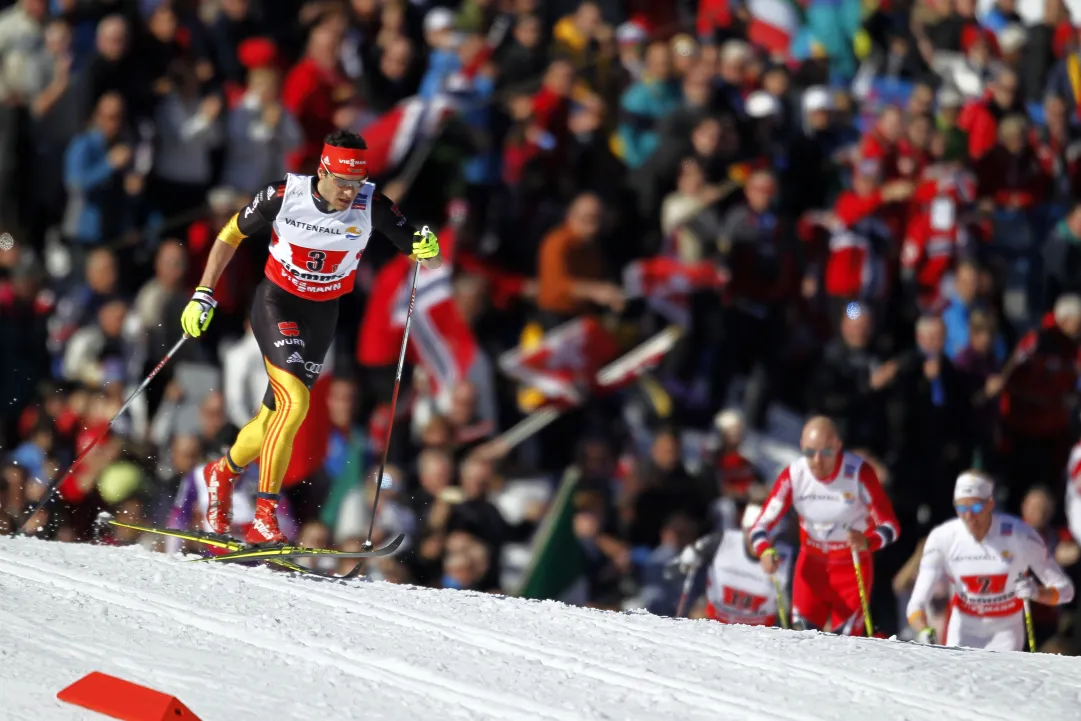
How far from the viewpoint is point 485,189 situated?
35.8ft

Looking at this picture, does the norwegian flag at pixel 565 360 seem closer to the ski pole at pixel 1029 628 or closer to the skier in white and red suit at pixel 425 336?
the skier in white and red suit at pixel 425 336

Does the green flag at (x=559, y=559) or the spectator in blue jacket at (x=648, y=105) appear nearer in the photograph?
the green flag at (x=559, y=559)

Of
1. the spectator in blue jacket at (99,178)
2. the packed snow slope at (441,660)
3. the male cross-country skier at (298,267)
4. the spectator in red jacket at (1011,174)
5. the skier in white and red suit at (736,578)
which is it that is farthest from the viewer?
the spectator in red jacket at (1011,174)

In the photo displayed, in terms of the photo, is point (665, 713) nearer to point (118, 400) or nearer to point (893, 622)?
point (893, 622)

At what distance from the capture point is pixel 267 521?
809 cm

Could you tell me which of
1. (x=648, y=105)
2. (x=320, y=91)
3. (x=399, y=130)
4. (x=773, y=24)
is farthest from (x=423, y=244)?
(x=773, y=24)

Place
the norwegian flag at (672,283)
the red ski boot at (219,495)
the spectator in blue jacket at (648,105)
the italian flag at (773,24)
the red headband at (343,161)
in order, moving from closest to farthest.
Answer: the red headband at (343,161) < the red ski boot at (219,495) < the norwegian flag at (672,283) < the spectator in blue jacket at (648,105) < the italian flag at (773,24)

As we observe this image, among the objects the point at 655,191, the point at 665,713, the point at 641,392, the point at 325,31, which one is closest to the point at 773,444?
the point at 641,392

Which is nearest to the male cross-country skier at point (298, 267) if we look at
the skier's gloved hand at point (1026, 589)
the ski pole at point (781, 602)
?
the ski pole at point (781, 602)

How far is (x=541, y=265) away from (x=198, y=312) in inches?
136

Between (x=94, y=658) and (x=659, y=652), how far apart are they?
86.9 inches

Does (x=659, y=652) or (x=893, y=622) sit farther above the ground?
(x=659, y=652)

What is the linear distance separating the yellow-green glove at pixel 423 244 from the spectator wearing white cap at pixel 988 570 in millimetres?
3200

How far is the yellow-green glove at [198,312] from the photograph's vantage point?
761 cm
